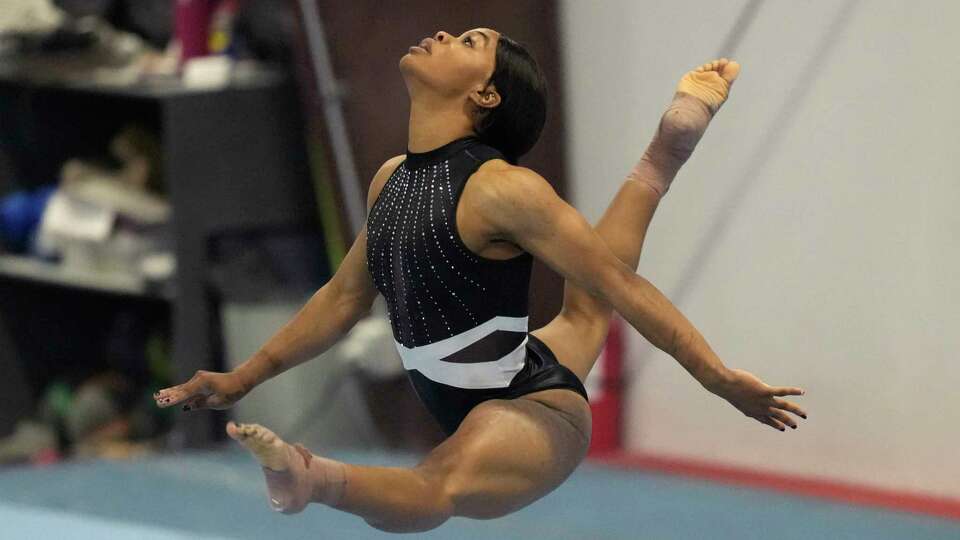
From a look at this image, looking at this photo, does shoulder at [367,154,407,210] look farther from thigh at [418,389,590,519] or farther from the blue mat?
the blue mat

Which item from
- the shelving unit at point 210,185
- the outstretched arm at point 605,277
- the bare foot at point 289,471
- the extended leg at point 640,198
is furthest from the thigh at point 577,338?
the shelving unit at point 210,185

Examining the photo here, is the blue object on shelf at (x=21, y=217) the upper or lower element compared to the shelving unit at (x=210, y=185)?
lower

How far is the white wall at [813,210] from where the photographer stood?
9.61ft

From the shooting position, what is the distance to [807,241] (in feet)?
10.1

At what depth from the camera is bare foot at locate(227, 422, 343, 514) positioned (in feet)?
5.33

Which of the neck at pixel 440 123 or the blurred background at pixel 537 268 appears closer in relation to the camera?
the neck at pixel 440 123

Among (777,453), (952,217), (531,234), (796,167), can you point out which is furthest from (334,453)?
(531,234)

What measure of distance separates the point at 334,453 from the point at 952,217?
5.59 ft

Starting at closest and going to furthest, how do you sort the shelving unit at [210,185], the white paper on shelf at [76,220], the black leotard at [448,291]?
1. the black leotard at [448,291]
2. the shelving unit at [210,185]
3. the white paper on shelf at [76,220]

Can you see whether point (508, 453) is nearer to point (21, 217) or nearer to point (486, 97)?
point (486, 97)

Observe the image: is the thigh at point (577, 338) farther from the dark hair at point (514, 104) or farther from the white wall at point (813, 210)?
the white wall at point (813, 210)

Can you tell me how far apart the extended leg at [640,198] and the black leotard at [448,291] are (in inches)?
4.8

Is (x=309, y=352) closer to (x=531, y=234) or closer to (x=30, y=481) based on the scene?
(x=531, y=234)

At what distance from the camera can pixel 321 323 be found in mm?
2113
